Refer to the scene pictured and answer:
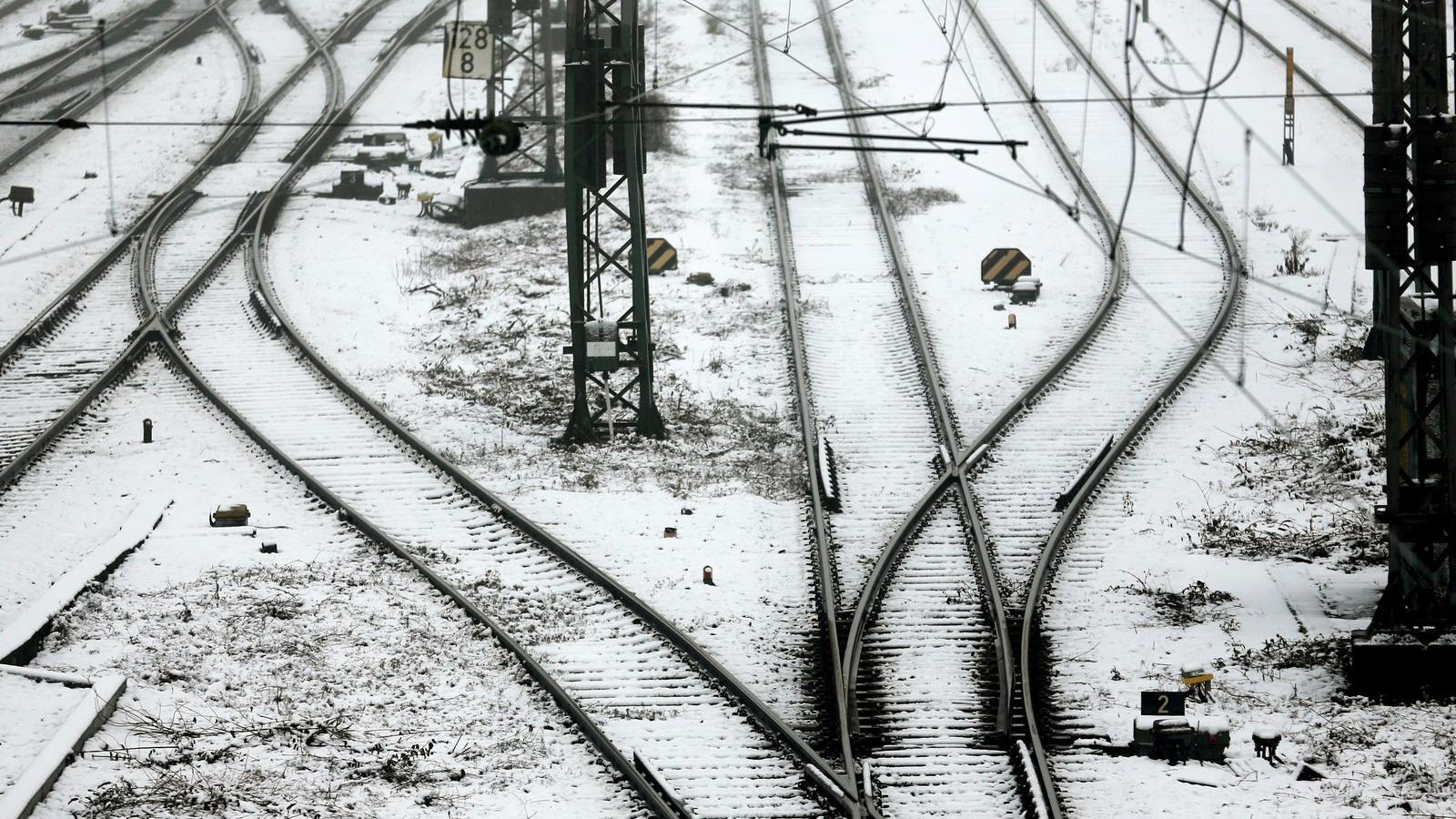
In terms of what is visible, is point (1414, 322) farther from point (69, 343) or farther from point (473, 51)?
point (473, 51)

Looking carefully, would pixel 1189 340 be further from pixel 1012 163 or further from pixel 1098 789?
pixel 1098 789

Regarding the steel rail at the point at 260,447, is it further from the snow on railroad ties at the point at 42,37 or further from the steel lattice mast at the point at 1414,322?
the snow on railroad ties at the point at 42,37

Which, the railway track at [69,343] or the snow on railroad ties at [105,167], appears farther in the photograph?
the snow on railroad ties at [105,167]

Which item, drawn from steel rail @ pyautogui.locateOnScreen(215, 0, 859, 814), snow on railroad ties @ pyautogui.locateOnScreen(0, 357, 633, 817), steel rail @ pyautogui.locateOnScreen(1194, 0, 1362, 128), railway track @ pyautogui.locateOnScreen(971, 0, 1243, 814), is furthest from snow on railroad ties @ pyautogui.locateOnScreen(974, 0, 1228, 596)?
snow on railroad ties @ pyautogui.locateOnScreen(0, 357, 633, 817)

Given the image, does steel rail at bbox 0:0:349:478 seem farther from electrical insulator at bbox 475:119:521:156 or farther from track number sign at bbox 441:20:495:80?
electrical insulator at bbox 475:119:521:156

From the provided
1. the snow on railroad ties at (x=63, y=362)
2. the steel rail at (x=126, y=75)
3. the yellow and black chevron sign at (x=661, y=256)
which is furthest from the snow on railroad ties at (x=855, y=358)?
the steel rail at (x=126, y=75)
